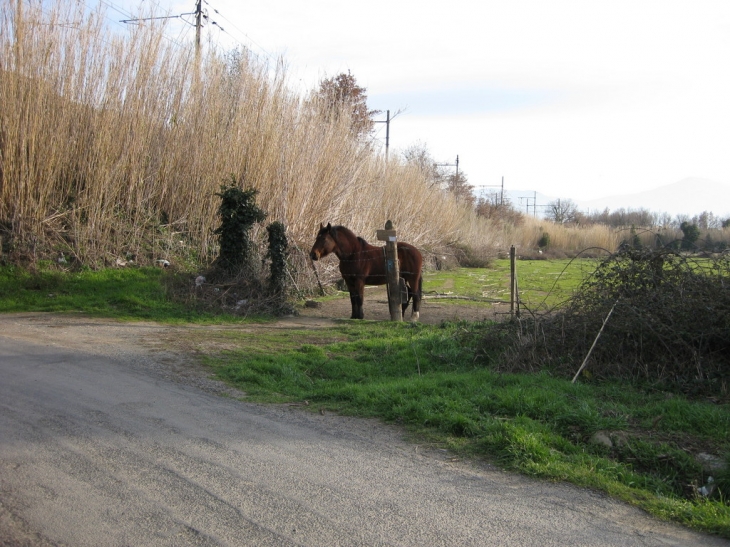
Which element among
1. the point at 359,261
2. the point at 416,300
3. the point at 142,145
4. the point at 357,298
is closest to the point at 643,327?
the point at 416,300

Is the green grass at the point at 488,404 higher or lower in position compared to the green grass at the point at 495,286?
lower

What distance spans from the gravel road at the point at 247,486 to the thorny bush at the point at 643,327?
289cm

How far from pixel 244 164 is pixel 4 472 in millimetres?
11863

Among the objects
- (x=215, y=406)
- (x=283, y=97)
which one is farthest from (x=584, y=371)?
(x=283, y=97)

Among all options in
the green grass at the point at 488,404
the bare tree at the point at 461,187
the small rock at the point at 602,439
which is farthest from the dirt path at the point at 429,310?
the bare tree at the point at 461,187

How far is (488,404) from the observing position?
571 centimetres

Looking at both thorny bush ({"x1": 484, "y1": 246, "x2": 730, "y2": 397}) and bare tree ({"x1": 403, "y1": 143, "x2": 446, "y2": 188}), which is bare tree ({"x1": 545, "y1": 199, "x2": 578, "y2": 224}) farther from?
thorny bush ({"x1": 484, "y1": 246, "x2": 730, "y2": 397})

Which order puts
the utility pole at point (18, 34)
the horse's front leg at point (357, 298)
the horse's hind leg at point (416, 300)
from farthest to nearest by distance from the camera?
the utility pole at point (18, 34), the horse's hind leg at point (416, 300), the horse's front leg at point (357, 298)

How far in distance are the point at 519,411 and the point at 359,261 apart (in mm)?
6209

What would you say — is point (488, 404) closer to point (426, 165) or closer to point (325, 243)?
point (325, 243)

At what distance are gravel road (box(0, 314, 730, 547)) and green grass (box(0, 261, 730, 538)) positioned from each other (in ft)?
0.88

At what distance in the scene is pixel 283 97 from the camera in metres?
16.1

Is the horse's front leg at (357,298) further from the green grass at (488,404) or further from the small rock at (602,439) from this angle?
the small rock at (602,439)

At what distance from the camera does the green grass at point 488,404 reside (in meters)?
4.30
